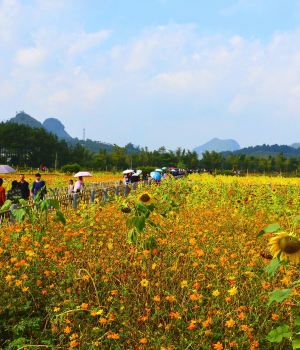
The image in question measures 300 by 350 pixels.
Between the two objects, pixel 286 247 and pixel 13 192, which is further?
pixel 13 192

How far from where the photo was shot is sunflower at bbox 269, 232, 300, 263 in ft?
5.16

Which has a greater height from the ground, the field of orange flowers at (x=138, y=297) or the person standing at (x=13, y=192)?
the person standing at (x=13, y=192)

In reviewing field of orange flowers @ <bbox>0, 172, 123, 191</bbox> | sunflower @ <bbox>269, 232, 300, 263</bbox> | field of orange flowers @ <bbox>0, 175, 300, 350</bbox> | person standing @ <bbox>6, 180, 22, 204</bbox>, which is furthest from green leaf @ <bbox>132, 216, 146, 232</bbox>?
field of orange flowers @ <bbox>0, 172, 123, 191</bbox>

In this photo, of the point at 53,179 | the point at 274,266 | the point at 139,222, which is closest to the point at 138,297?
the point at 139,222

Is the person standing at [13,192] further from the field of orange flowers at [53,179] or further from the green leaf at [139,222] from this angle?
the field of orange flowers at [53,179]

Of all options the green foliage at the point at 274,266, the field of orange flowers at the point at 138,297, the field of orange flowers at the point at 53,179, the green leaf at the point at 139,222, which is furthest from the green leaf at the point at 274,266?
the field of orange flowers at the point at 53,179

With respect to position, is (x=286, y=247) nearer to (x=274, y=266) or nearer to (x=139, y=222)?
(x=274, y=266)

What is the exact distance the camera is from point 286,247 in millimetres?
1581

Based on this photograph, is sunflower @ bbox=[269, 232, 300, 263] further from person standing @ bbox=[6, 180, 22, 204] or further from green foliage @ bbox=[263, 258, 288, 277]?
person standing @ bbox=[6, 180, 22, 204]

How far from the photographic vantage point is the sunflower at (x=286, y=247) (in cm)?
157

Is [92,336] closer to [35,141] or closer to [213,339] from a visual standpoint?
[213,339]

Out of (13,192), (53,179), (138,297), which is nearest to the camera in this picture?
(138,297)

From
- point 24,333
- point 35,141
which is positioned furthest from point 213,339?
point 35,141

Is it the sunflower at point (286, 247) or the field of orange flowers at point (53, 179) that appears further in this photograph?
the field of orange flowers at point (53, 179)
